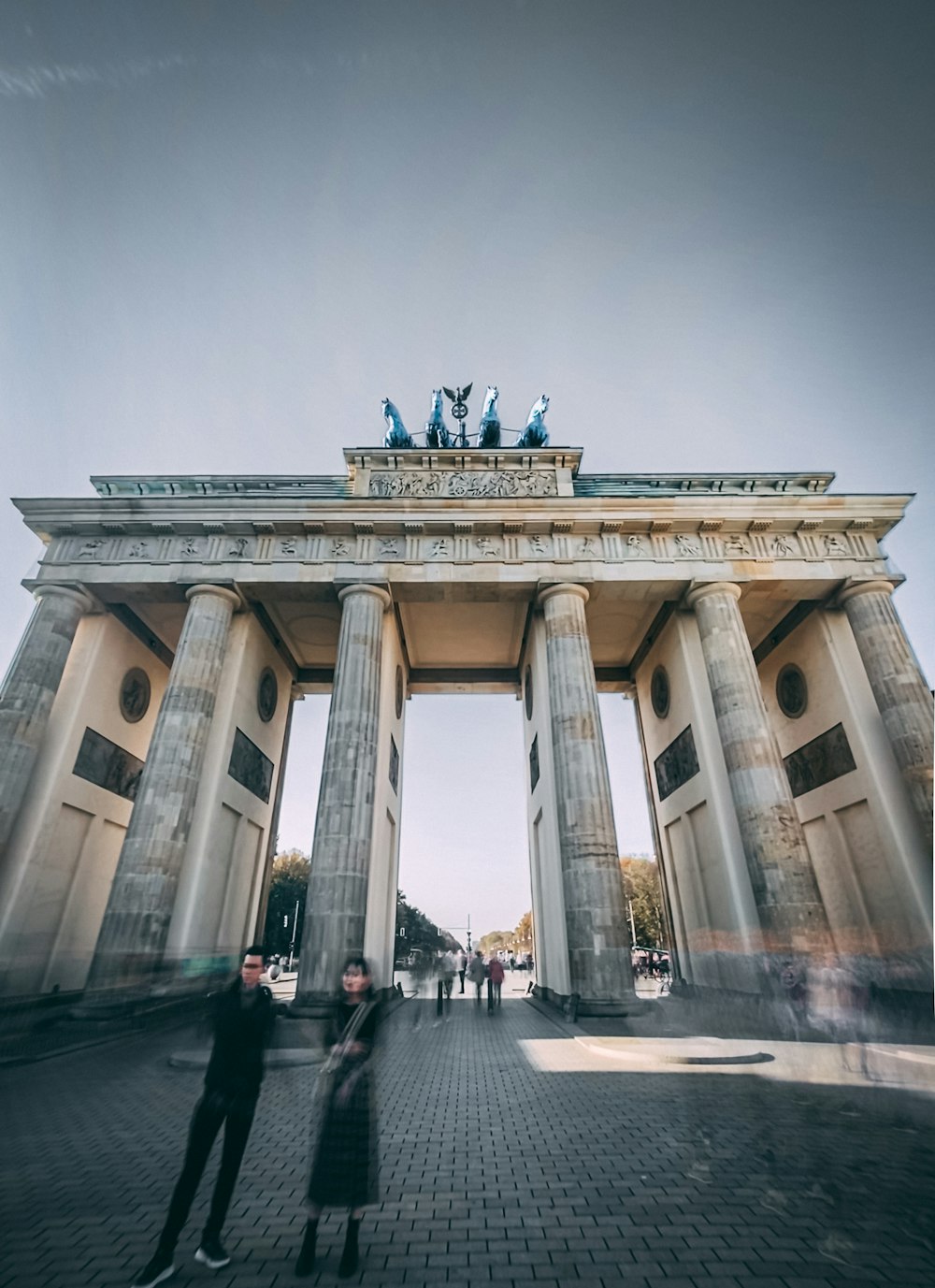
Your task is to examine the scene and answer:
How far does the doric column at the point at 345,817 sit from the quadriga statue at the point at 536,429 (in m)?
9.63

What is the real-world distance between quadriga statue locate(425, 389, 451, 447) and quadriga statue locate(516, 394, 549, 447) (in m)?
3.22

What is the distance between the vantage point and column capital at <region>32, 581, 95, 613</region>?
58.9ft

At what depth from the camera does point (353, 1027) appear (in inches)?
155

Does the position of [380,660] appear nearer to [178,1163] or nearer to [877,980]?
[178,1163]

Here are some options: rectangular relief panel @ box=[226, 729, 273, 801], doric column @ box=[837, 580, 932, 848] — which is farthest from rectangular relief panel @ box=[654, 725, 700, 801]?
rectangular relief panel @ box=[226, 729, 273, 801]

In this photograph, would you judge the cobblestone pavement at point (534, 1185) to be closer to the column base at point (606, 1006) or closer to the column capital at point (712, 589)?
the column base at point (606, 1006)

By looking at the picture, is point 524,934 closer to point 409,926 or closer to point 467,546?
point 409,926

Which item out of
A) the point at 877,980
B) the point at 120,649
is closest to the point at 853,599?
the point at 877,980

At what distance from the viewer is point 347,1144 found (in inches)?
143

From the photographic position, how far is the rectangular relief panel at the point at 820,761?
17.8 meters

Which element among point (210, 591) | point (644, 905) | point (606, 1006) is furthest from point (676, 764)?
point (644, 905)

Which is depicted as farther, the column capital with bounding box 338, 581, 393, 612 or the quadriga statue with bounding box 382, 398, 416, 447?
the quadriga statue with bounding box 382, 398, 416, 447

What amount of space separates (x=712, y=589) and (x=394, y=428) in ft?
46.1

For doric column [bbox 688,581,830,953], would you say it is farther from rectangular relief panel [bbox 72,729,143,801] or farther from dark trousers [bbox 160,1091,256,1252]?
rectangular relief panel [bbox 72,729,143,801]
